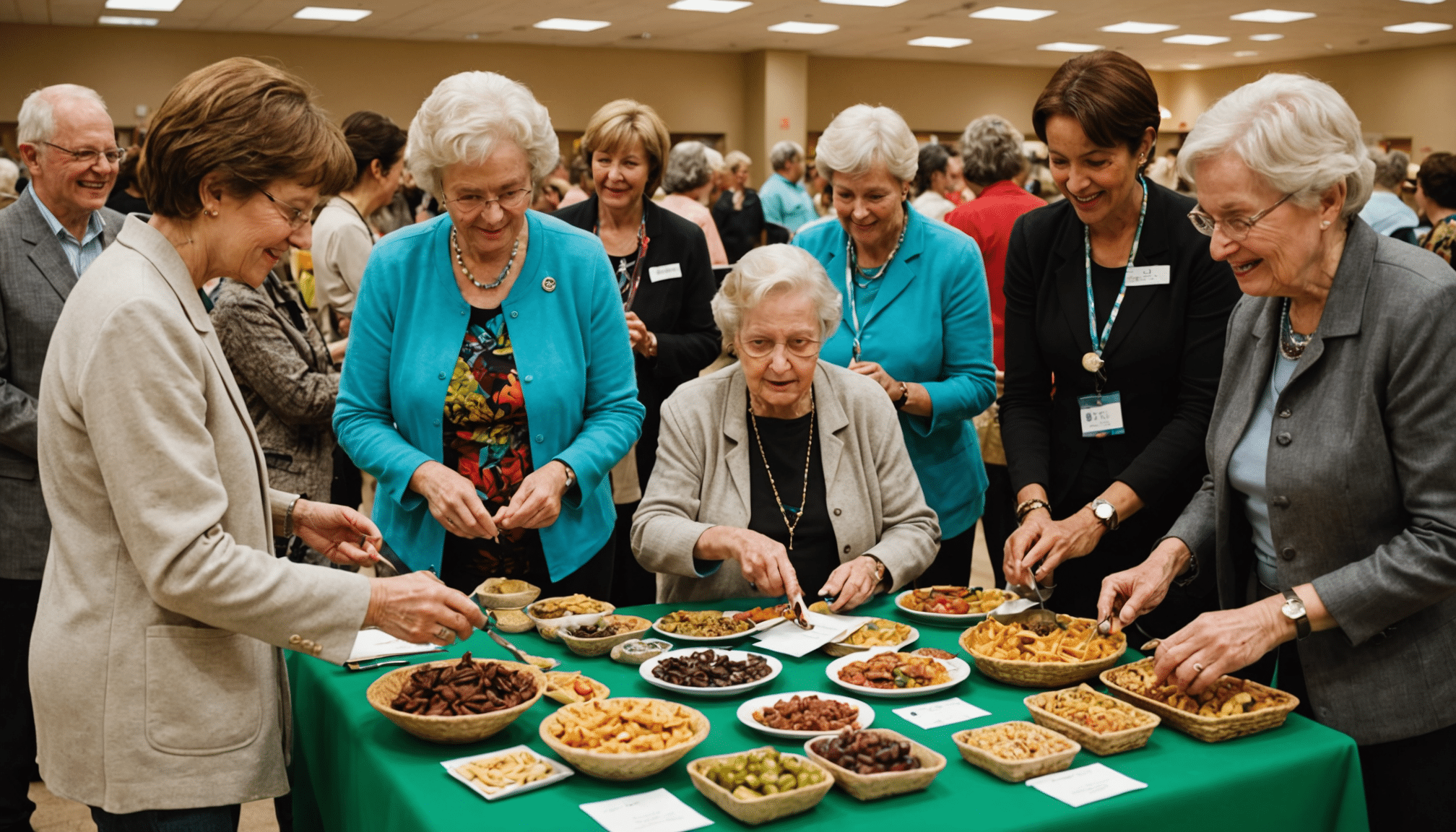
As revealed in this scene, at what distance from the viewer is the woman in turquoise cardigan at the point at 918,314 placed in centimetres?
284

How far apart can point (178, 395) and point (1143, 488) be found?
1761 millimetres

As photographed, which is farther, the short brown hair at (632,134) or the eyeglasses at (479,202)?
the short brown hair at (632,134)

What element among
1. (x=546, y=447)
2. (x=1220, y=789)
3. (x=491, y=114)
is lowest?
(x=1220, y=789)

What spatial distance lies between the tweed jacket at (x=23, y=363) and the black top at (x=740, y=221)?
5967 millimetres

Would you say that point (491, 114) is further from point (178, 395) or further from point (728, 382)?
point (178, 395)

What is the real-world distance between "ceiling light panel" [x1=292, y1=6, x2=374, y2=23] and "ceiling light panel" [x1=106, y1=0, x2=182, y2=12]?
1223 millimetres

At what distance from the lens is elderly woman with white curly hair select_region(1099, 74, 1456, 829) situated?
168 cm

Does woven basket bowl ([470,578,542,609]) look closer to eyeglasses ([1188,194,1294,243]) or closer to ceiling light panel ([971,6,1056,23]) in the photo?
eyeglasses ([1188,194,1294,243])

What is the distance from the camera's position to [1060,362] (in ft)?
8.30

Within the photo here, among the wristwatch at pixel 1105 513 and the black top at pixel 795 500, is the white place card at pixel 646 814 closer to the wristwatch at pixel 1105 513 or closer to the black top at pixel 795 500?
the black top at pixel 795 500

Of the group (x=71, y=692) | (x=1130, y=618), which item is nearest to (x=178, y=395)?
(x=71, y=692)

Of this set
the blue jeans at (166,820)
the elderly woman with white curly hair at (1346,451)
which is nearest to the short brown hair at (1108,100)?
the elderly woman with white curly hair at (1346,451)

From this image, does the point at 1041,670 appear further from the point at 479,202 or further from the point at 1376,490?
the point at 479,202

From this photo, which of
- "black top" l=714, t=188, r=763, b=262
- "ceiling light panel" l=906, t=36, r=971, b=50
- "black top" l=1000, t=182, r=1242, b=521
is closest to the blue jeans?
"black top" l=1000, t=182, r=1242, b=521
